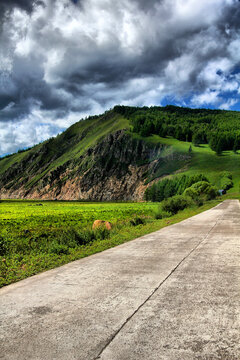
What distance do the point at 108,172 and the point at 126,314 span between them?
514 ft

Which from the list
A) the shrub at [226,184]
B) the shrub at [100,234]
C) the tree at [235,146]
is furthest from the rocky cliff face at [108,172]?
the shrub at [100,234]

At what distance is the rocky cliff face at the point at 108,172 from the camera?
147 m

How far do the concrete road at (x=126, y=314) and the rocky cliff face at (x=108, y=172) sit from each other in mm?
130421

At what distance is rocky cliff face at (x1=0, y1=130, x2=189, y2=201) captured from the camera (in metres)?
147

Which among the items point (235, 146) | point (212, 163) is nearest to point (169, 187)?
point (212, 163)

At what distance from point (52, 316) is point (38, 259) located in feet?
19.5

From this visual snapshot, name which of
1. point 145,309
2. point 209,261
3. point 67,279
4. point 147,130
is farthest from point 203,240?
point 147,130

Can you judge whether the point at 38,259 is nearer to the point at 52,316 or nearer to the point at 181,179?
the point at 52,316

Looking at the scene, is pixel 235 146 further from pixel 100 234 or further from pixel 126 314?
pixel 126 314

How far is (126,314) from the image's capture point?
415 cm

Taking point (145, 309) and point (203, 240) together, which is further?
point (203, 240)

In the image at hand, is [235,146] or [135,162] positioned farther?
[135,162]

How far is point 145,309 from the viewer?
432 cm

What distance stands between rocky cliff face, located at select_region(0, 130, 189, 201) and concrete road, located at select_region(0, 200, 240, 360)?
13042cm
